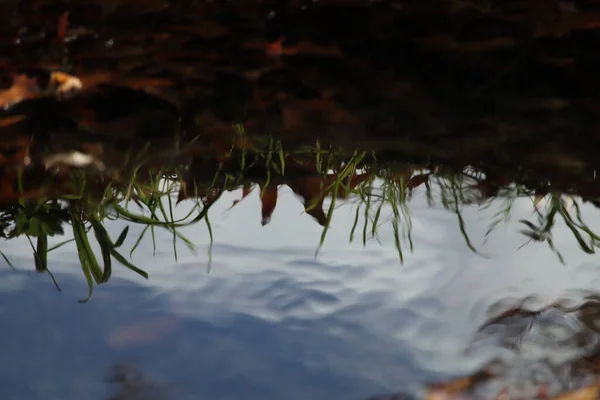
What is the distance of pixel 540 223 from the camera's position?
1.06m

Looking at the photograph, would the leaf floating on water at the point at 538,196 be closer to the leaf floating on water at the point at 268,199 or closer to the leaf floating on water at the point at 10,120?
the leaf floating on water at the point at 268,199

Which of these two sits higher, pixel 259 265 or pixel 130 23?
pixel 130 23

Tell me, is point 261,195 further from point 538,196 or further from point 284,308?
point 538,196

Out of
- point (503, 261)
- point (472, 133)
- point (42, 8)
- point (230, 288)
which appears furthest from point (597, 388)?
point (42, 8)

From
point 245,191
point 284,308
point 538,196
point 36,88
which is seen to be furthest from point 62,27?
point 538,196

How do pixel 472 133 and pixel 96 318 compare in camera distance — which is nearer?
pixel 96 318

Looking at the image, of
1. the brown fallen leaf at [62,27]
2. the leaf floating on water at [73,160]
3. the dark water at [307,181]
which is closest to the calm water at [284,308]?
the dark water at [307,181]

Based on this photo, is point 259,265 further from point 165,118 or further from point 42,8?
point 42,8

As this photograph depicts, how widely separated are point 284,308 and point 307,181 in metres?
0.26

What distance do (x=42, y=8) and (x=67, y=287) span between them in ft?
1.37

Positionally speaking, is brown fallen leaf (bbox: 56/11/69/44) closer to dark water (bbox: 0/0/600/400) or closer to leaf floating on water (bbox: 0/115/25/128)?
dark water (bbox: 0/0/600/400)

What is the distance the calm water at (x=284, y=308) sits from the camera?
0.84 m

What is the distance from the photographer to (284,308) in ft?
3.08

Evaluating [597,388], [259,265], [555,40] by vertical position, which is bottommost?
[597,388]
